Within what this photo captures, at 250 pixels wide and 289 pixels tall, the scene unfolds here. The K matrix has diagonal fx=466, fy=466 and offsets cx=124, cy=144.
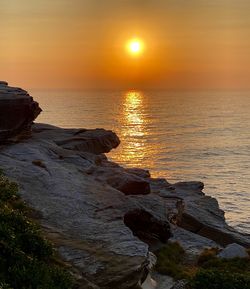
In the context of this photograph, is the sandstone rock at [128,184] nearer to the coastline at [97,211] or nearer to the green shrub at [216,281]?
the coastline at [97,211]

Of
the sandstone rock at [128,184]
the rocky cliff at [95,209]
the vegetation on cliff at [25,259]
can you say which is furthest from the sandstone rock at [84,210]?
the vegetation on cliff at [25,259]

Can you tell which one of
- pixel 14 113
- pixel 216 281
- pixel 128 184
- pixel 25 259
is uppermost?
pixel 14 113

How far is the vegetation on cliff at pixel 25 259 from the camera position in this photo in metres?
17.2

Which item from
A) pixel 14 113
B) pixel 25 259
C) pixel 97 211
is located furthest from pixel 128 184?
pixel 25 259

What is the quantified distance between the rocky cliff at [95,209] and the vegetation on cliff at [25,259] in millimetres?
1283

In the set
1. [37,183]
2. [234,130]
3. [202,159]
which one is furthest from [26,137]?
[234,130]

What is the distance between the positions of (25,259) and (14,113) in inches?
923

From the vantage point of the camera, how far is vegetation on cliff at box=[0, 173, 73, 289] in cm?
1716

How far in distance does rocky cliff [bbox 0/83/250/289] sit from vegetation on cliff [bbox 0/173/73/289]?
4.21 ft

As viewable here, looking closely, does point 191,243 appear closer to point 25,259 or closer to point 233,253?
point 233,253

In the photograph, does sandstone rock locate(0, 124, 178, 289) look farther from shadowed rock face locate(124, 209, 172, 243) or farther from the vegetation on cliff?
the vegetation on cliff

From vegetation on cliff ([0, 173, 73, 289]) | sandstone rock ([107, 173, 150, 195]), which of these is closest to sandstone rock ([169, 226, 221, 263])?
sandstone rock ([107, 173, 150, 195])

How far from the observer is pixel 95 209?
27172 millimetres

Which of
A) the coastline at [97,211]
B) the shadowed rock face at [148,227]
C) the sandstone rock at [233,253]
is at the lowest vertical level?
the sandstone rock at [233,253]
